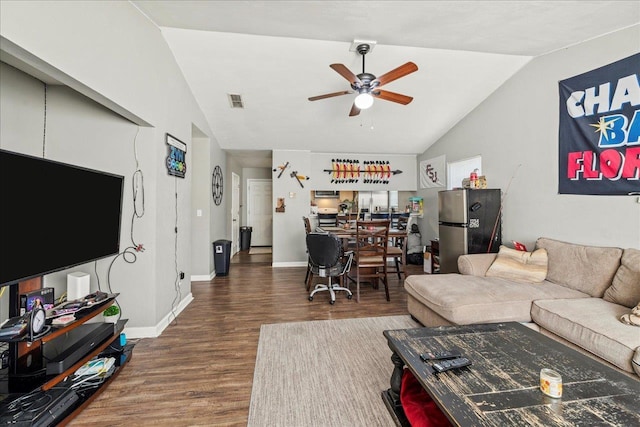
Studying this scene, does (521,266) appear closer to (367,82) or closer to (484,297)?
(484,297)

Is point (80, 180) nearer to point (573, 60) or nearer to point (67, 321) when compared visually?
point (67, 321)

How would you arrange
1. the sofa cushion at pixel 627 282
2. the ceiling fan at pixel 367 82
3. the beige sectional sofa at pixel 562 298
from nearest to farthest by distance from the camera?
the beige sectional sofa at pixel 562 298 < the sofa cushion at pixel 627 282 < the ceiling fan at pixel 367 82

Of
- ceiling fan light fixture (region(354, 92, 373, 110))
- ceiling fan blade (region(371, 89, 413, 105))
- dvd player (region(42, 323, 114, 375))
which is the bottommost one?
dvd player (region(42, 323, 114, 375))

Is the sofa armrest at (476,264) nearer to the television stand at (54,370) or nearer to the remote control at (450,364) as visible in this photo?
the remote control at (450,364)

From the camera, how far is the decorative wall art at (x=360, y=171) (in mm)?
6129

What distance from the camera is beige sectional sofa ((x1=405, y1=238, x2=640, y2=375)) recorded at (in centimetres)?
178

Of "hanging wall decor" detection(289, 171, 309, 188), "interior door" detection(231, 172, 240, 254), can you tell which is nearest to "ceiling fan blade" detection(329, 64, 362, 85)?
"hanging wall decor" detection(289, 171, 309, 188)

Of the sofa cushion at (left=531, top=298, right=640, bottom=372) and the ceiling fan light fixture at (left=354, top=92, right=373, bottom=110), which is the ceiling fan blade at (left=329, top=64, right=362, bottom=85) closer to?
the ceiling fan light fixture at (left=354, top=92, right=373, bottom=110)

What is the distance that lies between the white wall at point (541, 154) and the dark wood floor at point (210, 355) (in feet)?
6.29

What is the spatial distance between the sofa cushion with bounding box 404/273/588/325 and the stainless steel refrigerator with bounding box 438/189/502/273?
3.28 ft

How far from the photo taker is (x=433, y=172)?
566 cm

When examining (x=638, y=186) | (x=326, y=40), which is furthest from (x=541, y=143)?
(x=326, y=40)

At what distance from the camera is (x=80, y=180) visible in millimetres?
1802

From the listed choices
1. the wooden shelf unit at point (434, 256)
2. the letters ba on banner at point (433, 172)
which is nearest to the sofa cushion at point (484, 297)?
the wooden shelf unit at point (434, 256)
